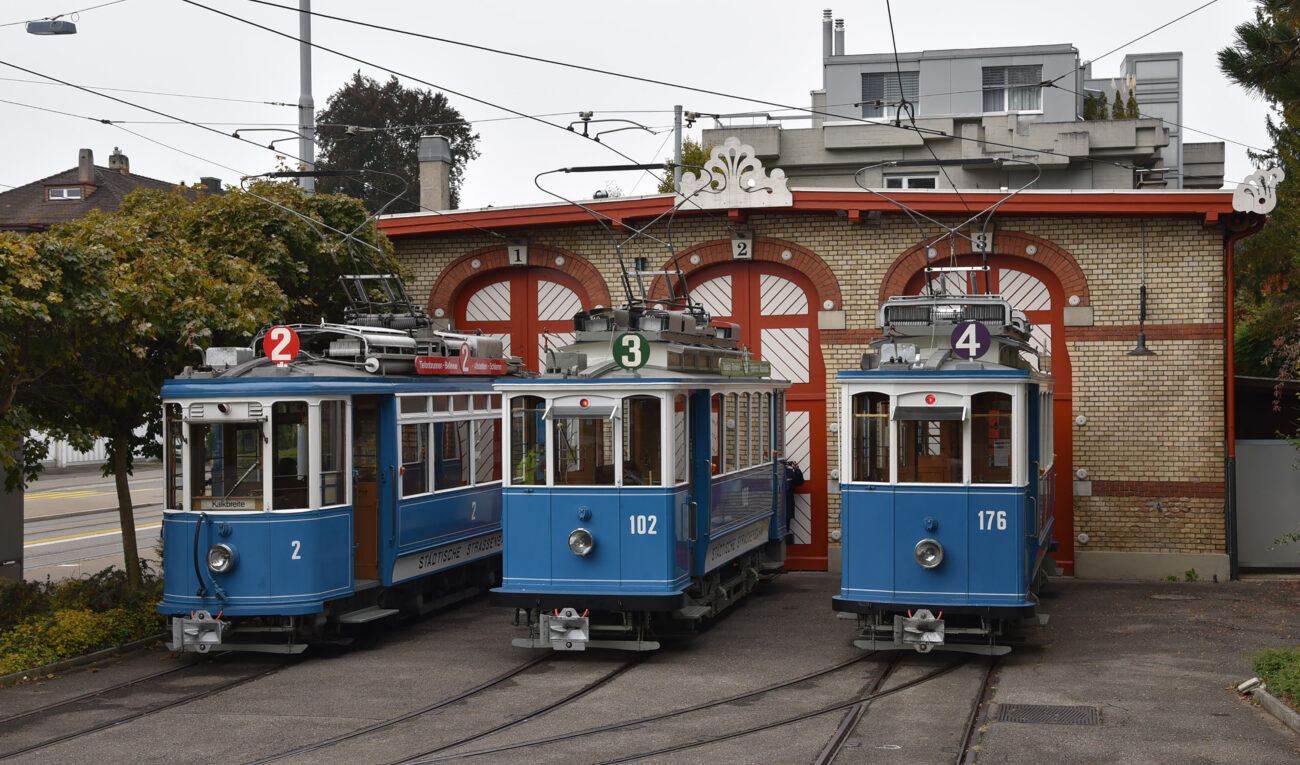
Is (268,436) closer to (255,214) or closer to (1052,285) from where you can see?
(255,214)

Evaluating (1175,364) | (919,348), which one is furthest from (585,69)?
(1175,364)

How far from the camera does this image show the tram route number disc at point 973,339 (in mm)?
12391

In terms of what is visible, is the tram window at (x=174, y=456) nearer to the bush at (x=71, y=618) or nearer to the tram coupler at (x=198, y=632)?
the tram coupler at (x=198, y=632)

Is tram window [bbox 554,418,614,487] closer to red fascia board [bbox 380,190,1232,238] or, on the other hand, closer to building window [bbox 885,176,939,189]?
red fascia board [bbox 380,190,1232,238]

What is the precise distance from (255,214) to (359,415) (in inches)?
196

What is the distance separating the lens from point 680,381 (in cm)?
1284

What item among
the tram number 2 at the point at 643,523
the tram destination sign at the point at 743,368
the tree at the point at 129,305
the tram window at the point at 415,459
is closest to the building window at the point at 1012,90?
the tram destination sign at the point at 743,368

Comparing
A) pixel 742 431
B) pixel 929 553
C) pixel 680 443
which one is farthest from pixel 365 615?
pixel 929 553

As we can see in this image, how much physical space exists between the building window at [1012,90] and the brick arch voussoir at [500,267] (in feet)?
76.0

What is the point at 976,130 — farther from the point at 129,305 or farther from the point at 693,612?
the point at 129,305

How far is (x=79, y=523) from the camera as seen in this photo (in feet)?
94.0

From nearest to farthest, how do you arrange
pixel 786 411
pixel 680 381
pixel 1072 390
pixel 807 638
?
pixel 680 381 < pixel 807 638 < pixel 1072 390 < pixel 786 411

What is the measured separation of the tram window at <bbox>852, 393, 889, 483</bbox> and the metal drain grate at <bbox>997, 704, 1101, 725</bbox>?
257 centimetres

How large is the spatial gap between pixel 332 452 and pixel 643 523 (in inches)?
125
